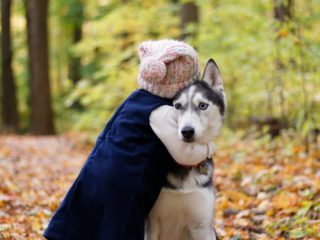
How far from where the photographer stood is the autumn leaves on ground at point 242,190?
441 centimetres

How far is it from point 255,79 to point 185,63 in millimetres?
4774

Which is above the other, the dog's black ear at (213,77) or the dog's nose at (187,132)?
the dog's black ear at (213,77)

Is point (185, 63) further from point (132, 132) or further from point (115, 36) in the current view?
point (115, 36)

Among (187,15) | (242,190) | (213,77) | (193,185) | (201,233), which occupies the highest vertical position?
(187,15)

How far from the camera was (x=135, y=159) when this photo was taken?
300 centimetres

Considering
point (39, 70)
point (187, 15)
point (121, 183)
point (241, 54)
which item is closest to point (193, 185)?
point (121, 183)

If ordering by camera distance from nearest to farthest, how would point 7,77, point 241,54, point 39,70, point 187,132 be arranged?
point 187,132, point 241,54, point 39,70, point 7,77

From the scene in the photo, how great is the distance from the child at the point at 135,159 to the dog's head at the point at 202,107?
65 millimetres

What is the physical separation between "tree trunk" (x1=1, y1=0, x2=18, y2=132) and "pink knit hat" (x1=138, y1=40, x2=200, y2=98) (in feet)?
51.2

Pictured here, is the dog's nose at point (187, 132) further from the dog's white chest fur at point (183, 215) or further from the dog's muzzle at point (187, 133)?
the dog's white chest fur at point (183, 215)

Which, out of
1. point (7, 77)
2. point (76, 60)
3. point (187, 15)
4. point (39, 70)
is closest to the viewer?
point (187, 15)

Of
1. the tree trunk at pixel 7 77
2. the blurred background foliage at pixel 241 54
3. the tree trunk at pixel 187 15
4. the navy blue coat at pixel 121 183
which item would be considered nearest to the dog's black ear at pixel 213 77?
the navy blue coat at pixel 121 183

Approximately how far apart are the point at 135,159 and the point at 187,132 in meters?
0.40

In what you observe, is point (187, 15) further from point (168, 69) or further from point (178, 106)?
point (178, 106)
